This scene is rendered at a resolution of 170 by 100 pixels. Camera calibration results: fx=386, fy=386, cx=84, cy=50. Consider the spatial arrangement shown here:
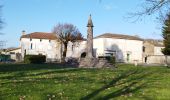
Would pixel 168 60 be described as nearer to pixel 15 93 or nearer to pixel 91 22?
pixel 91 22

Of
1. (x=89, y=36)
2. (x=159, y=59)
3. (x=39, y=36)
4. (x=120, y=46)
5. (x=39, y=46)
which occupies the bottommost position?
(x=159, y=59)

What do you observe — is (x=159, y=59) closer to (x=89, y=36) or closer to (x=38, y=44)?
(x=89, y=36)

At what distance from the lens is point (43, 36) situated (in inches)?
4508

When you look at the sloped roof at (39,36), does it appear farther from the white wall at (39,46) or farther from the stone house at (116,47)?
the stone house at (116,47)

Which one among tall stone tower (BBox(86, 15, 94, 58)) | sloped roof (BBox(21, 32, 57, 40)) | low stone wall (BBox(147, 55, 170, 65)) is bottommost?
low stone wall (BBox(147, 55, 170, 65))

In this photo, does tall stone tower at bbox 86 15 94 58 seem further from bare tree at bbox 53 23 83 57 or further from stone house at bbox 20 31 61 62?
stone house at bbox 20 31 61 62

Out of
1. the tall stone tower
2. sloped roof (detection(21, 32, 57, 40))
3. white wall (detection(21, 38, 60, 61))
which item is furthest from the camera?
sloped roof (detection(21, 32, 57, 40))

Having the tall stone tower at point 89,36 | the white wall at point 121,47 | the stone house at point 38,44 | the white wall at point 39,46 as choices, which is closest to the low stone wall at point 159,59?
the white wall at point 121,47

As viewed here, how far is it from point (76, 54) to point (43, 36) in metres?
14.8

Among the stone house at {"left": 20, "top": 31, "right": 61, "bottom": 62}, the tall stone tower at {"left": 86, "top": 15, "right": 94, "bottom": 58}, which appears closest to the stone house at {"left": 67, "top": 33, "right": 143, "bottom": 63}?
the stone house at {"left": 20, "top": 31, "right": 61, "bottom": 62}

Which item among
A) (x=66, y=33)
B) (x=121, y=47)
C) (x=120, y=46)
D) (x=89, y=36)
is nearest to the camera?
(x=89, y=36)

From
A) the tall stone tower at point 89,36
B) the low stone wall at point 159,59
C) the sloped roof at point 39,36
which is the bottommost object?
the low stone wall at point 159,59

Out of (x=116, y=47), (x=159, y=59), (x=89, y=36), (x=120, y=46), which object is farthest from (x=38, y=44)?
(x=89, y=36)

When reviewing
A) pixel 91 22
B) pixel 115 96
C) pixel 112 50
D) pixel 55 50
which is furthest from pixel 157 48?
pixel 115 96
